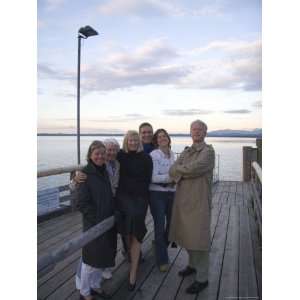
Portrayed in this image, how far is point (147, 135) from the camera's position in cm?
308

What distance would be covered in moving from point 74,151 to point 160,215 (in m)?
2.60

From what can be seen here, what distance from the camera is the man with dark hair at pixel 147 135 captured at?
3.06 meters

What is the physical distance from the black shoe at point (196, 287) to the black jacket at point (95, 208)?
596mm

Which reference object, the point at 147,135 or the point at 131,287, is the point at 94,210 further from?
the point at 147,135

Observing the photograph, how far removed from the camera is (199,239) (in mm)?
2494

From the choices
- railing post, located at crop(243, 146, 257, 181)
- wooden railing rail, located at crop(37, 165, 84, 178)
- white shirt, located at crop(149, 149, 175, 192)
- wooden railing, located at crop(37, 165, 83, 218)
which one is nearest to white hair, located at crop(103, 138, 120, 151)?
white shirt, located at crop(149, 149, 175, 192)

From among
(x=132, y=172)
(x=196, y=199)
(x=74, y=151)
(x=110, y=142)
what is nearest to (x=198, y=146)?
(x=196, y=199)

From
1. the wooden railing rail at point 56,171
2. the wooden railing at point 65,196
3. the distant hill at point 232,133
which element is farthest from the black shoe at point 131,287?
the wooden railing at point 65,196

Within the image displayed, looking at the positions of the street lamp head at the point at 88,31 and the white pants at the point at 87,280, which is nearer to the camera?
the street lamp head at the point at 88,31

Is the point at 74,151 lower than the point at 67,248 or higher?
higher

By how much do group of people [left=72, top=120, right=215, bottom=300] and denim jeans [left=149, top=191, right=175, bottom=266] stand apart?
15 centimetres

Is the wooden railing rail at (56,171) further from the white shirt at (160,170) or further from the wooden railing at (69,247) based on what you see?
the wooden railing at (69,247)
